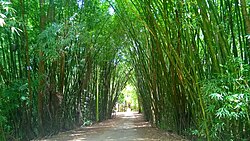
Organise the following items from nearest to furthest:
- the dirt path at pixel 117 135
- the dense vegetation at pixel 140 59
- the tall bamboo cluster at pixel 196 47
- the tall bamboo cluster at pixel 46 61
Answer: the dense vegetation at pixel 140 59 → the tall bamboo cluster at pixel 196 47 → the tall bamboo cluster at pixel 46 61 → the dirt path at pixel 117 135

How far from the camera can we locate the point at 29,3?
5.51 m

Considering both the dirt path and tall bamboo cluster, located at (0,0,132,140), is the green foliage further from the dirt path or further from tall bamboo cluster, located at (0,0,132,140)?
tall bamboo cluster, located at (0,0,132,140)

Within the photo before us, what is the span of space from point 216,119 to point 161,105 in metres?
3.71

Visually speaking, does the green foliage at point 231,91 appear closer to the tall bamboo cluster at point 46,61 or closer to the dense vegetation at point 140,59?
the dense vegetation at point 140,59

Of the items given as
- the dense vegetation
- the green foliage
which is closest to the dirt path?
the dense vegetation

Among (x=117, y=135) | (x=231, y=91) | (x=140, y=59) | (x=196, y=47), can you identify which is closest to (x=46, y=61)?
(x=117, y=135)

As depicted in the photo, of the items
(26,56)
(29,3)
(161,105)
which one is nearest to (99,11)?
(29,3)

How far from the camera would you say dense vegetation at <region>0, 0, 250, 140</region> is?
124 inches

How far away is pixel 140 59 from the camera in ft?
24.7

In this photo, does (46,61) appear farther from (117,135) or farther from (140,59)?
(140,59)

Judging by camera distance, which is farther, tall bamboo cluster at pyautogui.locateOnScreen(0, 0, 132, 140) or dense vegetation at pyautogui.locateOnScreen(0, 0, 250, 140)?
tall bamboo cluster at pyautogui.locateOnScreen(0, 0, 132, 140)

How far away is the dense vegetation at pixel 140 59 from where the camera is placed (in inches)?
124

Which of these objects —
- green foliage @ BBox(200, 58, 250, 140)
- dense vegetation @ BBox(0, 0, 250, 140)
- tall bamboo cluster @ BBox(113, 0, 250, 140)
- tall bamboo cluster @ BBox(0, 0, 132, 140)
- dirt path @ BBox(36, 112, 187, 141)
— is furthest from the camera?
dirt path @ BBox(36, 112, 187, 141)

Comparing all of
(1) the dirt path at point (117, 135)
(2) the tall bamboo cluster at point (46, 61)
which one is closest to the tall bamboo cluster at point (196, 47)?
(1) the dirt path at point (117, 135)
